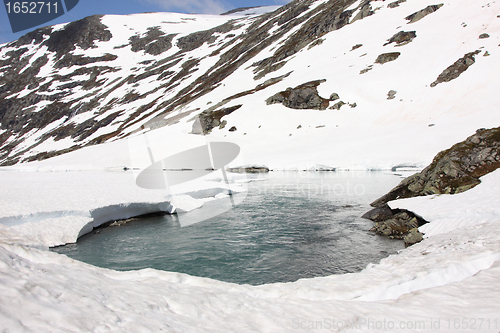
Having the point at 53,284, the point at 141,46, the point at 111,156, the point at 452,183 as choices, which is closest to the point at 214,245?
the point at 53,284

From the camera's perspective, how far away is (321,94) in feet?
160

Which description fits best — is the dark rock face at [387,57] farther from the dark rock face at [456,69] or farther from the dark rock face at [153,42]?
the dark rock face at [153,42]

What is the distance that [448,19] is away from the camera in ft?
182

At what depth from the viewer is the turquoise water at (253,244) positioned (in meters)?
9.43

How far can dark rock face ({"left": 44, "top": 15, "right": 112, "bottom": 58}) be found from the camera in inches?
6388

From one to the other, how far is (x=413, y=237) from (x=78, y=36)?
201 meters

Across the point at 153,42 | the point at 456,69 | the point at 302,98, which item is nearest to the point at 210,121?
the point at 302,98

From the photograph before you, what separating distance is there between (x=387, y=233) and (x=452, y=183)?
12.7 feet

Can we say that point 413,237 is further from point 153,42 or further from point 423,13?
point 153,42

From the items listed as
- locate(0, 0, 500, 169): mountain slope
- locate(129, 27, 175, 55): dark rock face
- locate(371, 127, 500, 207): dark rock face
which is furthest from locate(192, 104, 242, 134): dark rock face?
locate(129, 27, 175, 55): dark rock face

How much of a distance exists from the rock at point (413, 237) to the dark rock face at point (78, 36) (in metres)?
186

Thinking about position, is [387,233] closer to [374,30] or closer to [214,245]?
[214,245]
